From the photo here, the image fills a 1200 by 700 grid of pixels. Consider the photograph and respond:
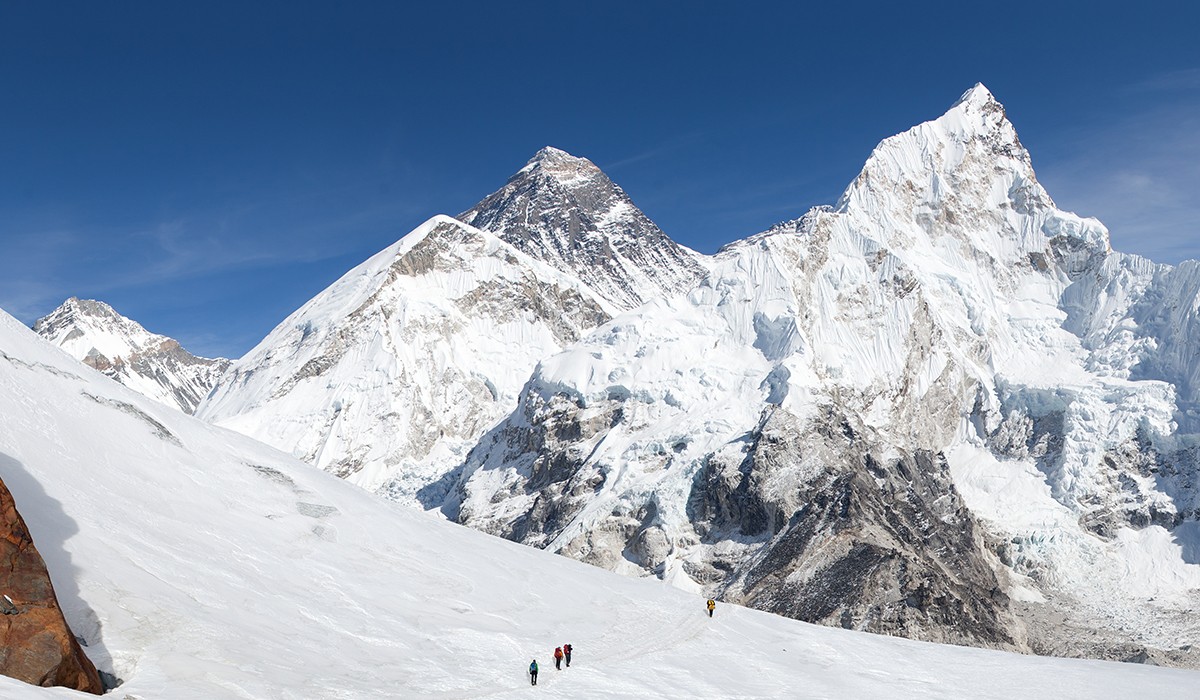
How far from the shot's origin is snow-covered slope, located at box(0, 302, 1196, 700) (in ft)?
124

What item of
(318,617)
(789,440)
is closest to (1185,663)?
(789,440)

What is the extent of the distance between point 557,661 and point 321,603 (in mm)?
11558

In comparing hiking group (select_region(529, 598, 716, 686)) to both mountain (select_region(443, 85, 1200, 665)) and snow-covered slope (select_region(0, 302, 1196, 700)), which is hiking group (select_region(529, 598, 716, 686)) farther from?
mountain (select_region(443, 85, 1200, 665))

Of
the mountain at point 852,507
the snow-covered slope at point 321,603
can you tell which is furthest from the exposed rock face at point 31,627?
the mountain at point 852,507

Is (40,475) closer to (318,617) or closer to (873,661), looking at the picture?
(318,617)

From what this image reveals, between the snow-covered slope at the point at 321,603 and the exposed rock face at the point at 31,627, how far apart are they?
1297 millimetres

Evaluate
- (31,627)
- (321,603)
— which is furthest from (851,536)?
(31,627)

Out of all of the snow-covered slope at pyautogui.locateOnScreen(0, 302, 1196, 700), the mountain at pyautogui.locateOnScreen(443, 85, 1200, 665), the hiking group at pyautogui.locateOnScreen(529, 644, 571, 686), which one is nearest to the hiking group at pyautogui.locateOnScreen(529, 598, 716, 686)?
the hiking group at pyautogui.locateOnScreen(529, 644, 571, 686)

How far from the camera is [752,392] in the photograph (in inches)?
7288

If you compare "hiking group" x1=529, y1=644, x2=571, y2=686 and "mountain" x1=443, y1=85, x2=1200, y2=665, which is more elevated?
"mountain" x1=443, y1=85, x2=1200, y2=665

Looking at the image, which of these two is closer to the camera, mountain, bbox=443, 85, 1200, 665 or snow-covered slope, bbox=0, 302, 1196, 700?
snow-covered slope, bbox=0, 302, 1196, 700

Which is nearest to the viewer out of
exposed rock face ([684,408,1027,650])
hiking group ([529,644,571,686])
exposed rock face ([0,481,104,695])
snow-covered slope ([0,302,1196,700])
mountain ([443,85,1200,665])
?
exposed rock face ([0,481,104,695])

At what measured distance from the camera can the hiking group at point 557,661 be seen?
42.2 metres

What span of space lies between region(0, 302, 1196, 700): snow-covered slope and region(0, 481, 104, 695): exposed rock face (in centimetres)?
130
